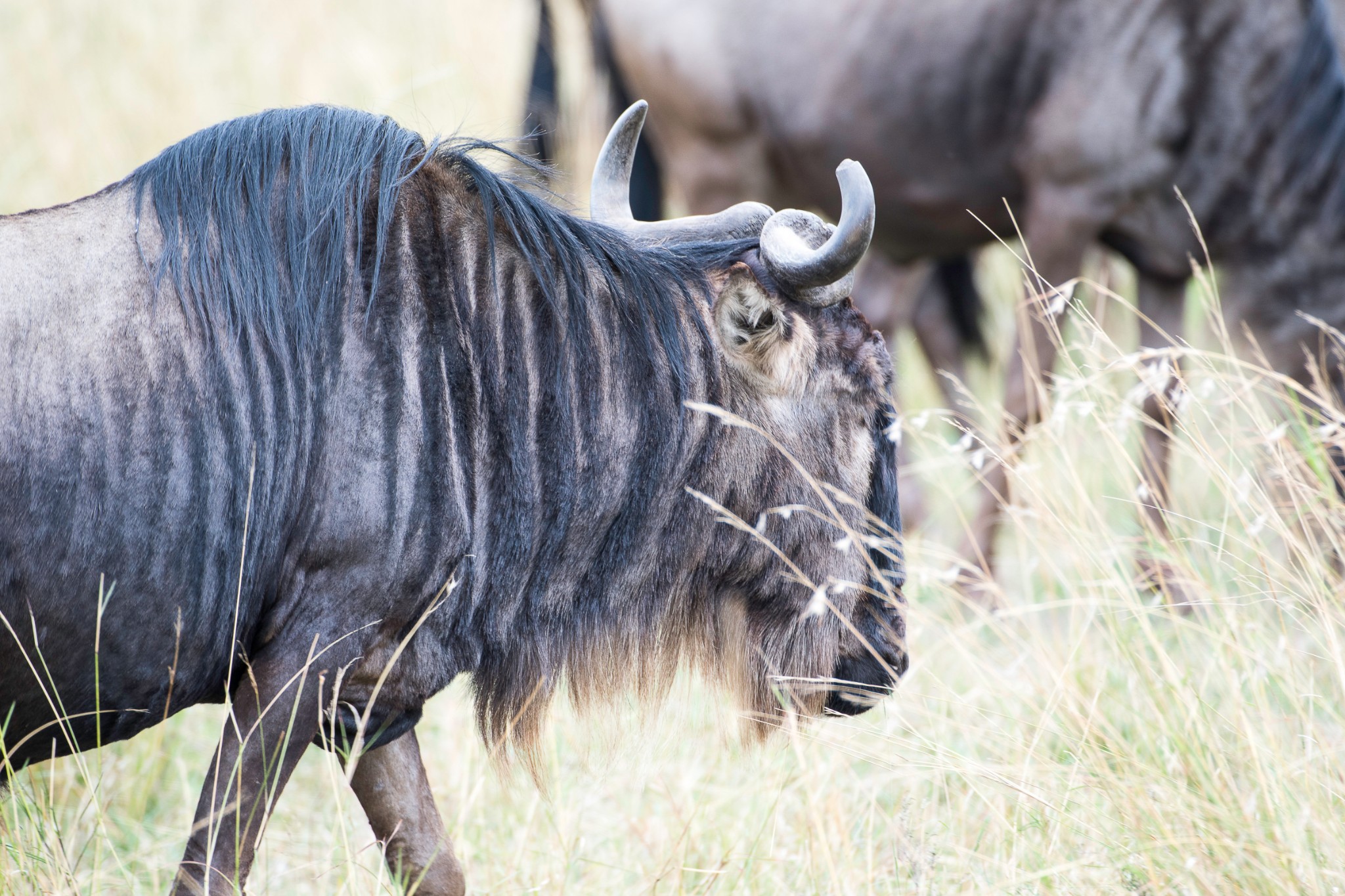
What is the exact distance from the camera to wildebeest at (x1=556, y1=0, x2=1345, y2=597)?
3850 mm

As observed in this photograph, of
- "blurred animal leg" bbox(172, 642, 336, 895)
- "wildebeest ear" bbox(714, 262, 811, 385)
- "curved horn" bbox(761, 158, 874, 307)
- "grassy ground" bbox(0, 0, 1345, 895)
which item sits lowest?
"grassy ground" bbox(0, 0, 1345, 895)

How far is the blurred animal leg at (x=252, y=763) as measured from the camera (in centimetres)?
184

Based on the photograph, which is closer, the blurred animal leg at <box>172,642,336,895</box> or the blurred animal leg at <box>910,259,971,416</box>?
the blurred animal leg at <box>172,642,336,895</box>

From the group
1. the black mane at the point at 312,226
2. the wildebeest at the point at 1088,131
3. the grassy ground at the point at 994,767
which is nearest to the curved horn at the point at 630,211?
the black mane at the point at 312,226

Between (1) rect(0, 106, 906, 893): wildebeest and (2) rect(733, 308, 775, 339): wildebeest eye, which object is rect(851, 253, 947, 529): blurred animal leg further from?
(2) rect(733, 308, 775, 339): wildebeest eye

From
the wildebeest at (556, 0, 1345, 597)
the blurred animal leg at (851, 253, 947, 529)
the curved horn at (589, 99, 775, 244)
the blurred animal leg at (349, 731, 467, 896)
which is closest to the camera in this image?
the blurred animal leg at (349, 731, 467, 896)

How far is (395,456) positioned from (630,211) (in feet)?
3.00

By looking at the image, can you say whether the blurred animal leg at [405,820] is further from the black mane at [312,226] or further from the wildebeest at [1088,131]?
the wildebeest at [1088,131]

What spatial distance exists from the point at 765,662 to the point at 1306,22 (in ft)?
9.78

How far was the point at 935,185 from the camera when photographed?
432 centimetres

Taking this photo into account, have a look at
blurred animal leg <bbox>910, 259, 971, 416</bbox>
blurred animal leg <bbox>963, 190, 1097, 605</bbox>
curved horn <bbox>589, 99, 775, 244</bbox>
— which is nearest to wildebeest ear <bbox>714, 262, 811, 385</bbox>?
curved horn <bbox>589, 99, 775, 244</bbox>

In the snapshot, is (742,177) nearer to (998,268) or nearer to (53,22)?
(998,268)

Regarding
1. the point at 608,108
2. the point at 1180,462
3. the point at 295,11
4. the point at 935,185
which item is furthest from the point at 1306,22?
the point at 295,11

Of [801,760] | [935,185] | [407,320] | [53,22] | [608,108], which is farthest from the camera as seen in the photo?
[53,22]
